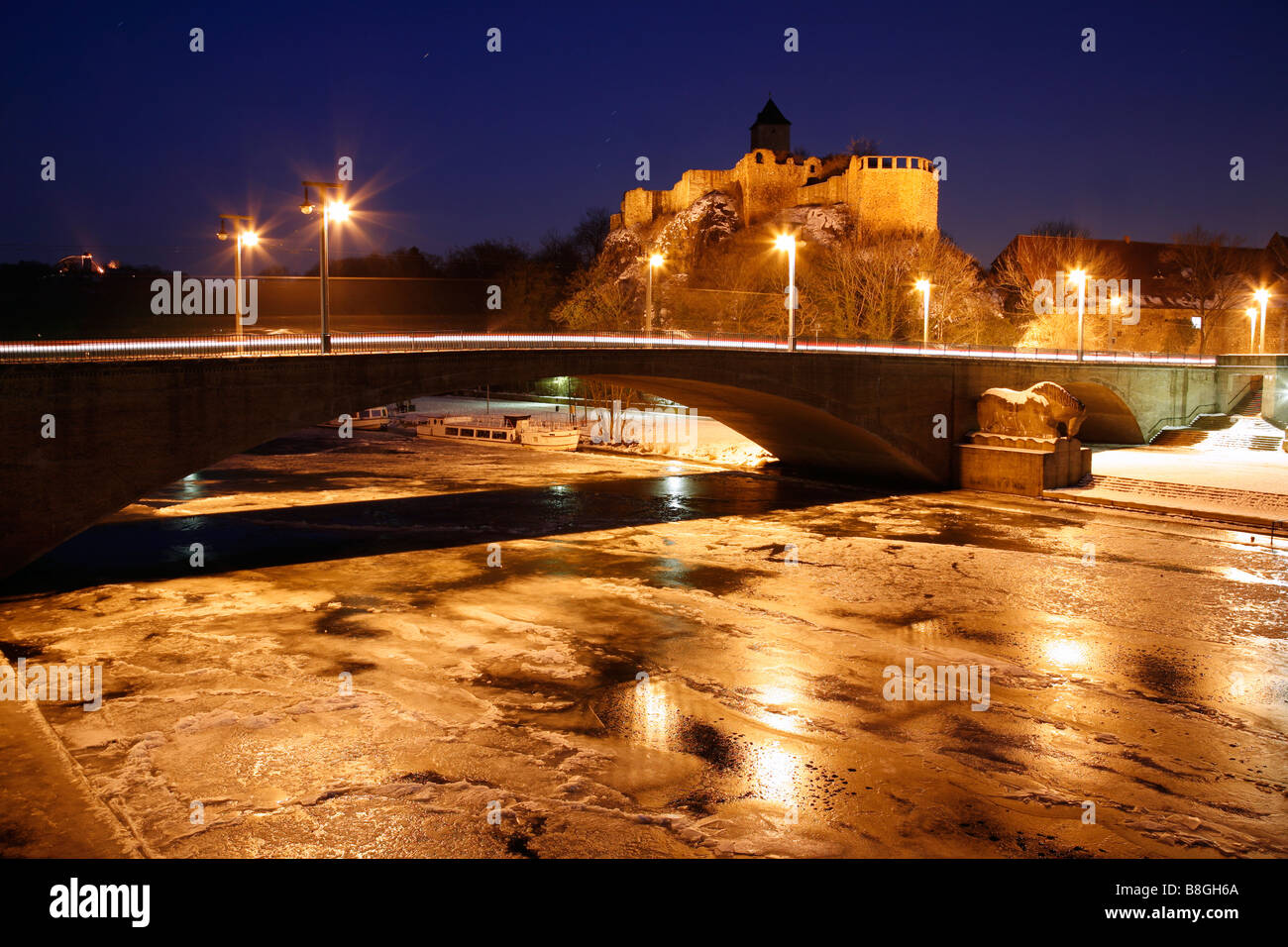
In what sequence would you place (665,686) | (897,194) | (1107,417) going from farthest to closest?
1. (897,194)
2. (1107,417)
3. (665,686)

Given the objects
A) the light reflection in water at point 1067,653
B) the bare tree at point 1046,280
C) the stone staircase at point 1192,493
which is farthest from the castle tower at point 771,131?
the light reflection in water at point 1067,653

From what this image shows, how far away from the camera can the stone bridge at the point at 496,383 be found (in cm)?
1820

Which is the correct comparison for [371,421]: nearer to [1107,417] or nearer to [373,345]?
[373,345]

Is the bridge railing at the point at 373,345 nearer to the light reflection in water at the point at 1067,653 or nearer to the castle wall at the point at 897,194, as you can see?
the light reflection in water at the point at 1067,653

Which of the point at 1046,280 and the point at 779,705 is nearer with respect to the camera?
the point at 779,705

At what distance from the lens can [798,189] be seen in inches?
3841

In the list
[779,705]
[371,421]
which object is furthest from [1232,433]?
[371,421]

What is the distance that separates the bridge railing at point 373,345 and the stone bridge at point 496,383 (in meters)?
0.43

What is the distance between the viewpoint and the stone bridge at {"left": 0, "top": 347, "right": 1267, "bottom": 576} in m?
18.2

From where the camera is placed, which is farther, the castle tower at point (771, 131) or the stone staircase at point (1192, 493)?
the castle tower at point (771, 131)

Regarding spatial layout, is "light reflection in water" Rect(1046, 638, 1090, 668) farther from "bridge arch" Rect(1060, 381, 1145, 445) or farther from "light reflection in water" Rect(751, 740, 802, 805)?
"bridge arch" Rect(1060, 381, 1145, 445)

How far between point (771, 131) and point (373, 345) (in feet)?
296

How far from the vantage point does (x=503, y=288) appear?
82750 millimetres
